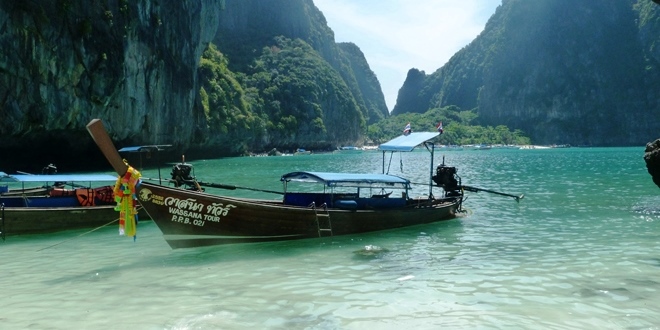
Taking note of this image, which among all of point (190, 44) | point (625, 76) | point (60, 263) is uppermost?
point (625, 76)

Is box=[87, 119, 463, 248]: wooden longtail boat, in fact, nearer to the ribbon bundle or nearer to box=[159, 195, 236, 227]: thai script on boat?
box=[159, 195, 236, 227]: thai script on boat

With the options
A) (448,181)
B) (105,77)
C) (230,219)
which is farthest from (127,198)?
(105,77)

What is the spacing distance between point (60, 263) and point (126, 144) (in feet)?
139

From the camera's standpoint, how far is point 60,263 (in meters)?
10.9

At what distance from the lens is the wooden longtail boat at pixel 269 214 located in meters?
11.6

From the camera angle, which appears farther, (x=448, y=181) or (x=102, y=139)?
(x=448, y=181)

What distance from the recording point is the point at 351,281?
9.20 meters

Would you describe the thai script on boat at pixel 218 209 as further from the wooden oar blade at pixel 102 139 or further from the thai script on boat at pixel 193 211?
the wooden oar blade at pixel 102 139

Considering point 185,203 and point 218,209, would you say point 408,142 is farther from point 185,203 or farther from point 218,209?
point 185,203

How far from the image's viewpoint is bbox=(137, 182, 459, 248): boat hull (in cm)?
1159

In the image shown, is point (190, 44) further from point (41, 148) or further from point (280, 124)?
point (280, 124)

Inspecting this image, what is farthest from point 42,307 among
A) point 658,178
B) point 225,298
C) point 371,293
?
point 658,178

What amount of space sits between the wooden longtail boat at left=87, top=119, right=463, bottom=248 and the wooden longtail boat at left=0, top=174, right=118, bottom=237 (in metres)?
4.48

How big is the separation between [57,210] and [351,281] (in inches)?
394
